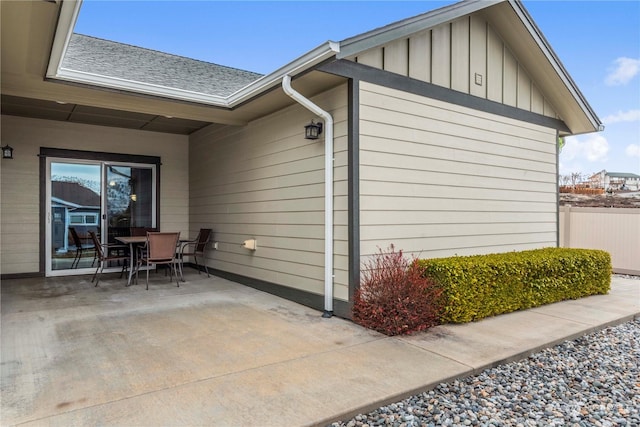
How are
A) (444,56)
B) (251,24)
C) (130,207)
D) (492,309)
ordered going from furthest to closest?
(251,24), (130,207), (444,56), (492,309)

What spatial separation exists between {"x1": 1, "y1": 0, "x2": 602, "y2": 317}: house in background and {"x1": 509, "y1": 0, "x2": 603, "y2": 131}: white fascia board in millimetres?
22

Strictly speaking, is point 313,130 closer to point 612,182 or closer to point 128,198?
point 128,198

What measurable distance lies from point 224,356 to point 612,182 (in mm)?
11865

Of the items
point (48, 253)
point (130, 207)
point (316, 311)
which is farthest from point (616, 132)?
point (48, 253)

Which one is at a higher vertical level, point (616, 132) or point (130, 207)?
point (616, 132)

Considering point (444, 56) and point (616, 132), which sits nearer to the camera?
point (444, 56)

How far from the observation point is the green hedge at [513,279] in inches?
161

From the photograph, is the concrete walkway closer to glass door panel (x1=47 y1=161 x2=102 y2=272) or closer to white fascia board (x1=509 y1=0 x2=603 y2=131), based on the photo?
glass door panel (x1=47 y1=161 x2=102 y2=272)

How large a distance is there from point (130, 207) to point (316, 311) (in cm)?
492

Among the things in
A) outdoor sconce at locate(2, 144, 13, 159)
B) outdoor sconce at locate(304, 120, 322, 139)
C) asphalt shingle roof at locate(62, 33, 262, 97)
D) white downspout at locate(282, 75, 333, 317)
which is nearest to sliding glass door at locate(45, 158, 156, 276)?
outdoor sconce at locate(2, 144, 13, 159)

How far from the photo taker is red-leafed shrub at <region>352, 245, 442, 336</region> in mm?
3771

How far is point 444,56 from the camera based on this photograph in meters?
5.14

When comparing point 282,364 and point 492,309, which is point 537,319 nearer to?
point 492,309

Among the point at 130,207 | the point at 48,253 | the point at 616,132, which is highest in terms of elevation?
the point at 616,132
